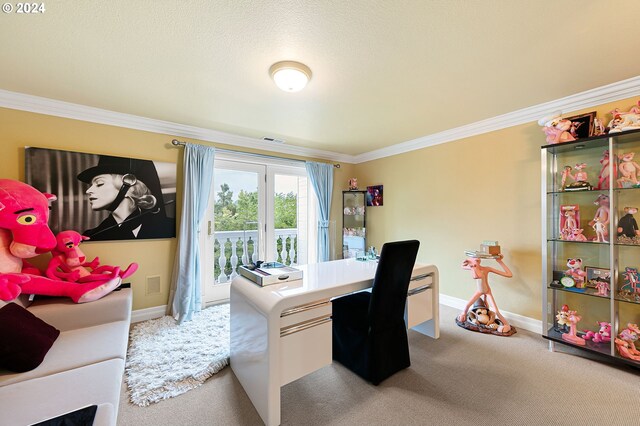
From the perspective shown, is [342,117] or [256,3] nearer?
[256,3]

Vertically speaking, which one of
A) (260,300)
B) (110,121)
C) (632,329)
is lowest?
(632,329)

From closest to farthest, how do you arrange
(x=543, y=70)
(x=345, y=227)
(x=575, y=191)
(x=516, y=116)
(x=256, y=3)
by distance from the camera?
1. (x=256, y=3)
2. (x=543, y=70)
3. (x=575, y=191)
4. (x=516, y=116)
5. (x=345, y=227)

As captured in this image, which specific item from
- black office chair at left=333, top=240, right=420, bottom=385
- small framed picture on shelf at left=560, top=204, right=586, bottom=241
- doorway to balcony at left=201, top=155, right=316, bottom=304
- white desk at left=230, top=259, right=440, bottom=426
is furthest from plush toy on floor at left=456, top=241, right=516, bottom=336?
doorway to balcony at left=201, top=155, right=316, bottom=304

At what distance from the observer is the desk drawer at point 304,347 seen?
1.49 metres

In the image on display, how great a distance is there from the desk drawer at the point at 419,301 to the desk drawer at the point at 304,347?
2.82 feet

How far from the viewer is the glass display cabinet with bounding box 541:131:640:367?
2031 millimetres

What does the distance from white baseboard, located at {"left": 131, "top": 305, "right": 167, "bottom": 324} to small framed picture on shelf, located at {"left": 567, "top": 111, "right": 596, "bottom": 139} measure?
15.2 ft

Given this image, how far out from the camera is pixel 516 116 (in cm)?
270

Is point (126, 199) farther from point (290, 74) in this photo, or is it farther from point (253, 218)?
point (290, 74)

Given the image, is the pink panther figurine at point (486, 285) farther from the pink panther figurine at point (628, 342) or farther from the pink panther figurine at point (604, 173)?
the pink panther figurine at point (604, 173)

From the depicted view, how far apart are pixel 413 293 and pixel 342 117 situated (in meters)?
1.98

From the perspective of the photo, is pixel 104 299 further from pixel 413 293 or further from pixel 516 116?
pixel 516 116

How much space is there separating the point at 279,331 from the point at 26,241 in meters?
2.17

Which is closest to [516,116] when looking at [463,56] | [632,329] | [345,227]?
[463,56]
